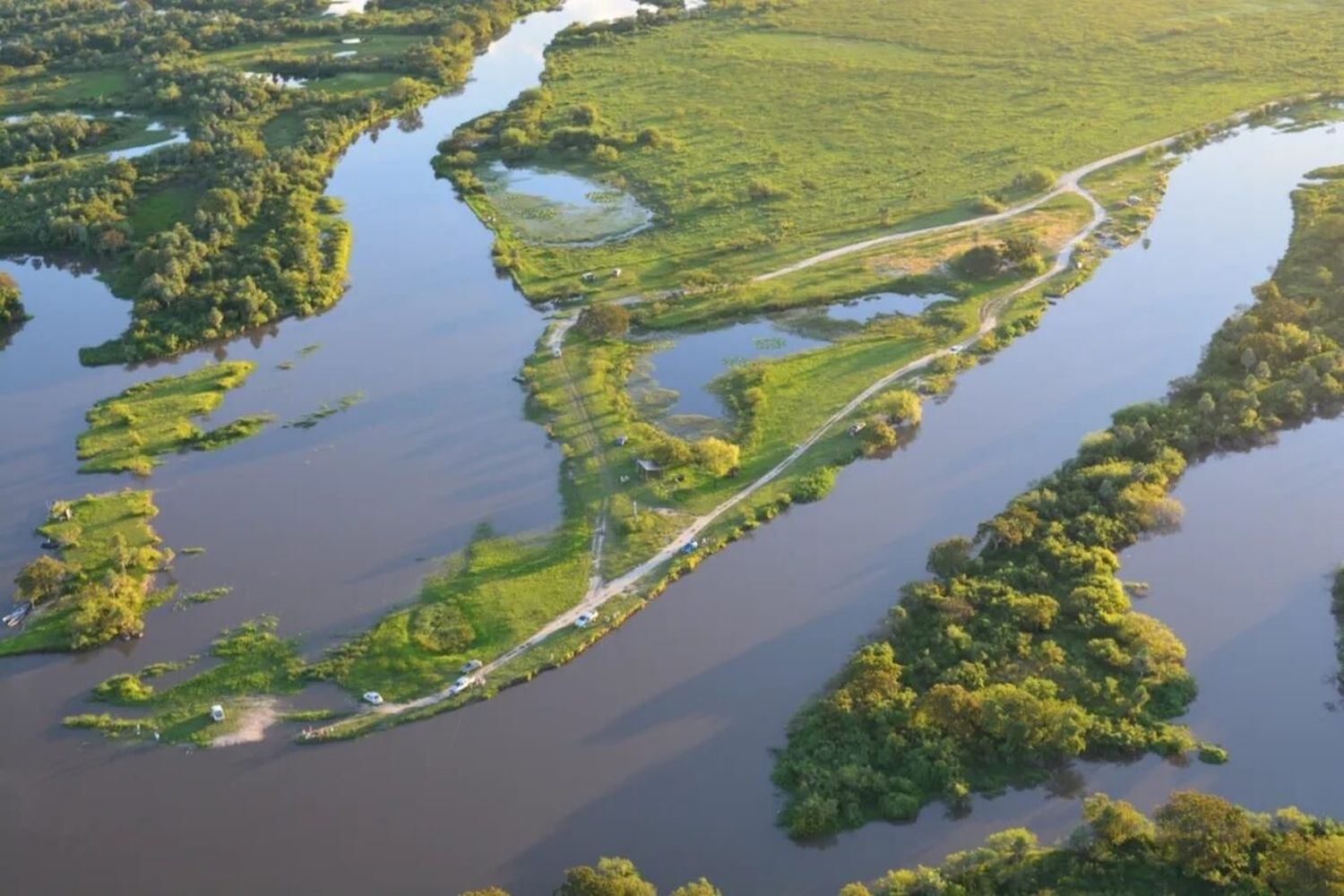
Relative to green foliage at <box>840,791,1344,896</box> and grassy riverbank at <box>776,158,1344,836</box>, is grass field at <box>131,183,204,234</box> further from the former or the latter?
green foliage at <box>840,791,1344,896</box>

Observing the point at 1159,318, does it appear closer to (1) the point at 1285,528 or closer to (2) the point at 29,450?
(1) the point at 1285,528

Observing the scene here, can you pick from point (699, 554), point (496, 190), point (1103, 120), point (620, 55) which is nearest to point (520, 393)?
point (699, 554)

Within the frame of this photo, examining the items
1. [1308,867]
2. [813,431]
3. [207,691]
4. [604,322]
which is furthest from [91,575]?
[1308,867]

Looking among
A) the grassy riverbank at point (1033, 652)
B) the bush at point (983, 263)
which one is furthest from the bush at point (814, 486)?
the bush at point (983, 263)

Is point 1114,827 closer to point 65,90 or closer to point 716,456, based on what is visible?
point 716,456

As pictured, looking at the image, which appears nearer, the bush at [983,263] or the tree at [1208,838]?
the tree at [1208,838]

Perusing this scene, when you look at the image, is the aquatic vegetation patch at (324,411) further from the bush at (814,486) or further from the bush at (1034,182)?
the bush at (1034,182)

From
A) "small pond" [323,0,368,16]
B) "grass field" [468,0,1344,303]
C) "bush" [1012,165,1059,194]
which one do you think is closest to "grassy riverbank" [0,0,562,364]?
"small pond" [323,0,368,16]
